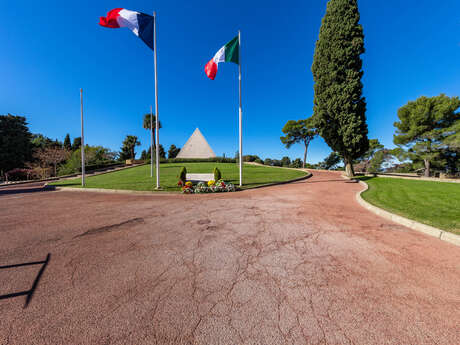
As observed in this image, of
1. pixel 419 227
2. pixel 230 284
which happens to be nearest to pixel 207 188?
pixel 230 284

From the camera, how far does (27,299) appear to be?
2021 millimetres

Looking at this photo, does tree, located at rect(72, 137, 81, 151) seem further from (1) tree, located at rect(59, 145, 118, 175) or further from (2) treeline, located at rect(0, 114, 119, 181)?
(2) treeline, located at rect(0, 114, 119, 181)

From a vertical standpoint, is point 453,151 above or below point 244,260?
above

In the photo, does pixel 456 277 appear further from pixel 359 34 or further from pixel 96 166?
pixel 96 166

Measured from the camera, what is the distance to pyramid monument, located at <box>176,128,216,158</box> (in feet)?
156

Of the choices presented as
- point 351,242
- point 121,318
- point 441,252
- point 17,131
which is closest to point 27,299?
point 121,318

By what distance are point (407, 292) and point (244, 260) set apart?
223 centimetres

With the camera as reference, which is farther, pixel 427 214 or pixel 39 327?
pixel 427 214

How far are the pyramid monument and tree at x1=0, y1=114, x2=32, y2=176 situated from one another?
28.9 meters

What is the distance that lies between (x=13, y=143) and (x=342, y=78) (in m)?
50.5

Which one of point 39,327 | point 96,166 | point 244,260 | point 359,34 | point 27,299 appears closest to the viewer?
point 39,327

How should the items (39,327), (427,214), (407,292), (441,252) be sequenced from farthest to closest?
(427,214), (441,252), (407,292), (39,327)

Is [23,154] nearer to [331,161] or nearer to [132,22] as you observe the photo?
[132,22]

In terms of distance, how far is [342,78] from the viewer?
14.9 meters
